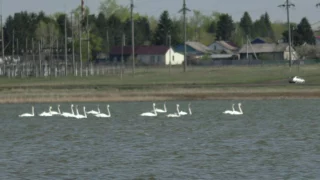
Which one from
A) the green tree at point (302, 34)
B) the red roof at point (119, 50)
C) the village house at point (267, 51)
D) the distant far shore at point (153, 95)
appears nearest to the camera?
the distant far shore at point (153, 95)

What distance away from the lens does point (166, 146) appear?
119 feet

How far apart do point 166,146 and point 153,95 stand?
33.0 meters

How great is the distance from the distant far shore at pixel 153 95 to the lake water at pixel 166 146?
9.99 meters

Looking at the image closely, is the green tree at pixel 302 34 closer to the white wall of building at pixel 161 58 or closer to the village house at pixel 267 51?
the village house at pixel 267 51

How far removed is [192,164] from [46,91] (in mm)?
45490

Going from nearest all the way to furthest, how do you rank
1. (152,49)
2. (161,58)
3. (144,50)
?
1. (161,58)
2. (152,49)
3. (144,50)

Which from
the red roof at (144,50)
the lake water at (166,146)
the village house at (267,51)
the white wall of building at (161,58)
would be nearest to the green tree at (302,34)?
the village house at (267,51)

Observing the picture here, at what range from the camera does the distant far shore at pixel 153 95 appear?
223 ft

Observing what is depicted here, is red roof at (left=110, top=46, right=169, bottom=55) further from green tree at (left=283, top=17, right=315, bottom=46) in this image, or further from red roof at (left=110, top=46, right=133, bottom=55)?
green tree at (left=283, top=17, right=315, bottom=46)

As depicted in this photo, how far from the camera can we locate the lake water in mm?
28969

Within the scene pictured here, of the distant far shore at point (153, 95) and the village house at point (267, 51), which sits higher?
the village house at point (267, 51)

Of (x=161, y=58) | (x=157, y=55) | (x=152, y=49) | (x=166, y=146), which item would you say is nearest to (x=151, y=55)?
(x=152, y=49)

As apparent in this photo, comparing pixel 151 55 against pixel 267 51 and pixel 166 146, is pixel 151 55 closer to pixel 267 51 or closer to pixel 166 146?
pixel 267 51

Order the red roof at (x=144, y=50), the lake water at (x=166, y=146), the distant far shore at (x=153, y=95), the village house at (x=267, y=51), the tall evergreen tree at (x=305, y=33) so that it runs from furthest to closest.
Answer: the tall evergreen tree at (x=305, y=33) < the village house at (x=267, y=51) < the red roof at (x=144, y=50) < the distant far shore at (x=153, y=95) < the lake water at (x=166, y=146)
